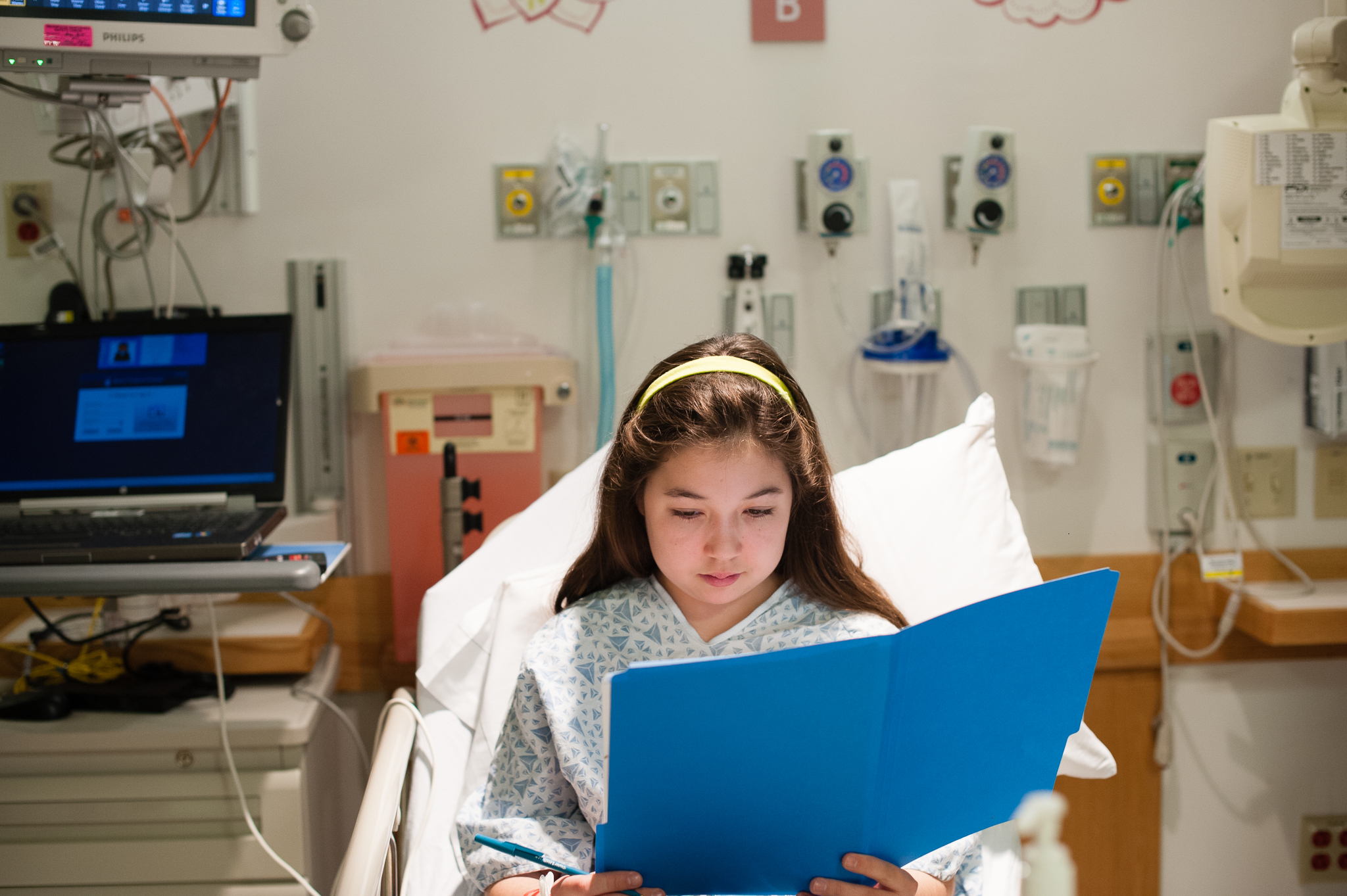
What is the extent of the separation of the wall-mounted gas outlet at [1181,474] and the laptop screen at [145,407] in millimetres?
1738

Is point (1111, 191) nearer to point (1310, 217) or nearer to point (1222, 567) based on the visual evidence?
point (1310, 217)

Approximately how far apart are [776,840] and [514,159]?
1.52m

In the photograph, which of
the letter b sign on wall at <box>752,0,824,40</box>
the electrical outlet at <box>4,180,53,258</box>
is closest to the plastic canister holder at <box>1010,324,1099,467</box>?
the letter b sign on wall at <box>752,0,824,40</box>

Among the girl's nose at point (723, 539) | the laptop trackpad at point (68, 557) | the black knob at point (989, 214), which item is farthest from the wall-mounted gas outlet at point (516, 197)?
the girl's nose at point (723, 539)

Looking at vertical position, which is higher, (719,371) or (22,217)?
(22,217)

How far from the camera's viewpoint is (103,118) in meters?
1.68

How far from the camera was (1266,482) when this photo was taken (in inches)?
85.0

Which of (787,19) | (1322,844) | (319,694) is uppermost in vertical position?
(787,19)

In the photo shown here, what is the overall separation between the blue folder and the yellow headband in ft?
1.41

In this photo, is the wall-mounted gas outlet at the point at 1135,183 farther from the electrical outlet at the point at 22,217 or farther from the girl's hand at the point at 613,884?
the electrical outlet at the point at 22,217

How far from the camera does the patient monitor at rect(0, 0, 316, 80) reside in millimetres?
1441

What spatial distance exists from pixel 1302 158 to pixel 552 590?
5.03 ft

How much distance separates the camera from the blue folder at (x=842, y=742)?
78 cm

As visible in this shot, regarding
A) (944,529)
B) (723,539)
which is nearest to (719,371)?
(723,539)
